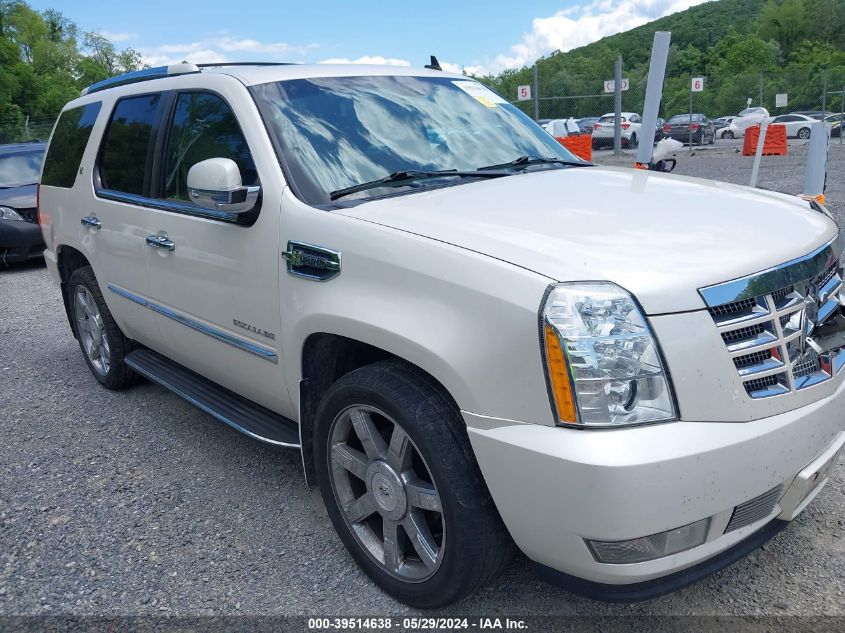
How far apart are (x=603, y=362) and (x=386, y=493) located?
96 cm

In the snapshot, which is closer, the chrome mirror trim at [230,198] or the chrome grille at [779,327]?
the chrome grille at [779,327]

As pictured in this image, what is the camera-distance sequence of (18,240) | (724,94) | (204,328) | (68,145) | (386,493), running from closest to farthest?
(386,493)
(204,328)
(68,145)
(18,240)
(724,94)

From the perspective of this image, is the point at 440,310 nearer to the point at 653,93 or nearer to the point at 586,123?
the point at 653,93

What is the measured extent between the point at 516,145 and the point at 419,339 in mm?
1719

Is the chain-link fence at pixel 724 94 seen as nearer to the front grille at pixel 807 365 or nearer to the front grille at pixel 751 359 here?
the front grille at pixel 807 365

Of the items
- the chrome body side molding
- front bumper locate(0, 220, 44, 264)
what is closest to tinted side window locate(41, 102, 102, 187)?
the chrome body side molding

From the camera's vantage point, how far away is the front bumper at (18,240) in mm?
9469

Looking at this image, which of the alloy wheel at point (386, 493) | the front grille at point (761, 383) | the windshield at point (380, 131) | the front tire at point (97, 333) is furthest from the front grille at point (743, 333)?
the front tire at point (97, 333)

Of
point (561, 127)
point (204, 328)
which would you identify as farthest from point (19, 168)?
point (561, 127)

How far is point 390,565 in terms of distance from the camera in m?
2.57

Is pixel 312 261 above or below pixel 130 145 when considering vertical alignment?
below

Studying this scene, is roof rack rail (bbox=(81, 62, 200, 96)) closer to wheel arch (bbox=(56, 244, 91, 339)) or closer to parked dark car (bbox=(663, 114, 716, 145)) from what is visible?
wheel arch (bbox=(56, 244, 91, 339))

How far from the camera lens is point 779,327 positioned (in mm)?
2084

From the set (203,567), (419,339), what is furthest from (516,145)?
(203,567)
